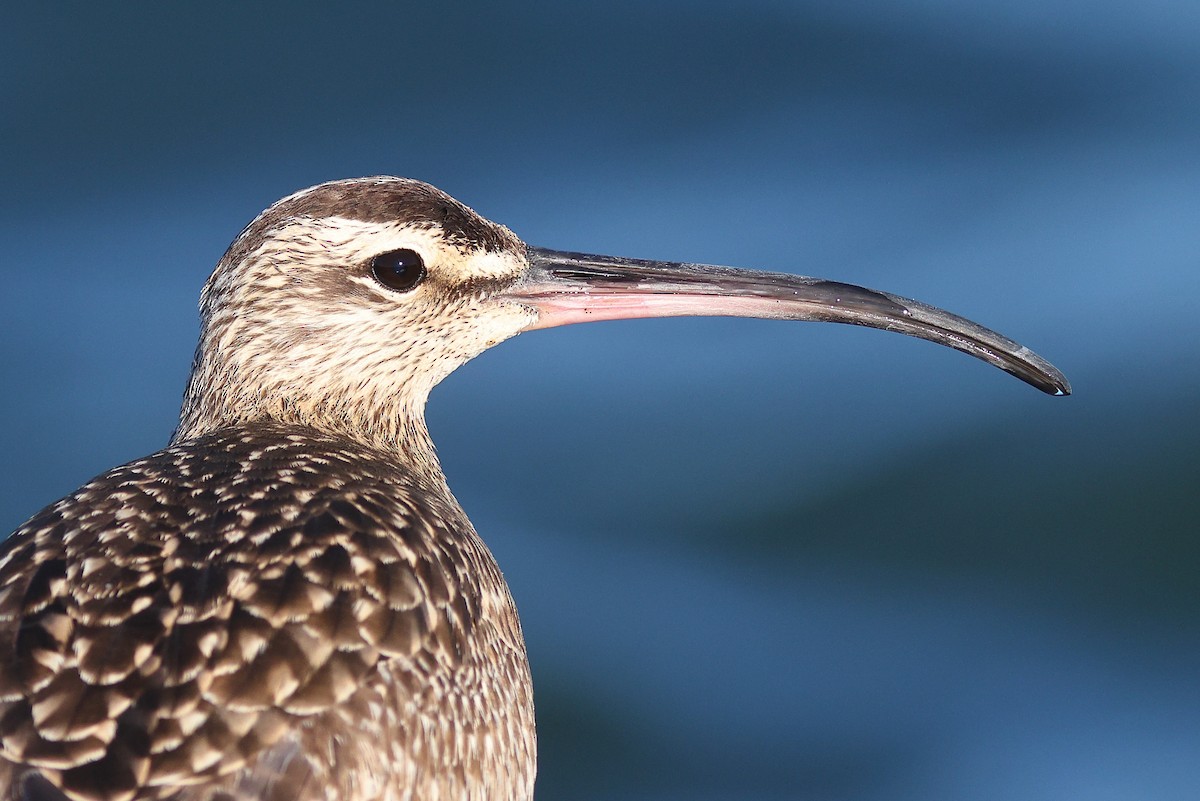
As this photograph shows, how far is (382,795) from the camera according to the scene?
11.7ft

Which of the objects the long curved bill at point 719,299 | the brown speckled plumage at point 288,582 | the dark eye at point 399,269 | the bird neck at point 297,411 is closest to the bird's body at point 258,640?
the brown speckled plumage at point 288,582

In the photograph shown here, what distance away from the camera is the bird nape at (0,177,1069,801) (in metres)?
3.34

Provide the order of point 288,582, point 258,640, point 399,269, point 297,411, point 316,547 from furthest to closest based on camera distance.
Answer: point 297,411
point 399,269
point 316,547
point 288,582
point 258,640

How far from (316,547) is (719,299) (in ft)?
4.68

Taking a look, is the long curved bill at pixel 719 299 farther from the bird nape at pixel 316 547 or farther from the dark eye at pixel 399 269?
the dark eye at pixel 399 269

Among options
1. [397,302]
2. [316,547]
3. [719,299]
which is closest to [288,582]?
[316,547]

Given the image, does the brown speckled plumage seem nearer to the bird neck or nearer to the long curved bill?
the bird neck

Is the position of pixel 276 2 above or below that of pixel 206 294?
above

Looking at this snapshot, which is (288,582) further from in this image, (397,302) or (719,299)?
(719,299)

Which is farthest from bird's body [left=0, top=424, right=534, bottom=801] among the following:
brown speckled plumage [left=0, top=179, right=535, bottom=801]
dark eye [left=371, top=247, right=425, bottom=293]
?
dark eye [left=371, top=247, right=425, bottom=293]

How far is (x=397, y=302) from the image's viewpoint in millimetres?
4680

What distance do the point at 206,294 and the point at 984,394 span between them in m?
3.68

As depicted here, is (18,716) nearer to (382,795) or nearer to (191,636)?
(191,636)

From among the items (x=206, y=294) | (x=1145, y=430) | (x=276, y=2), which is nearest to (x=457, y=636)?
(x=206, y=294)
